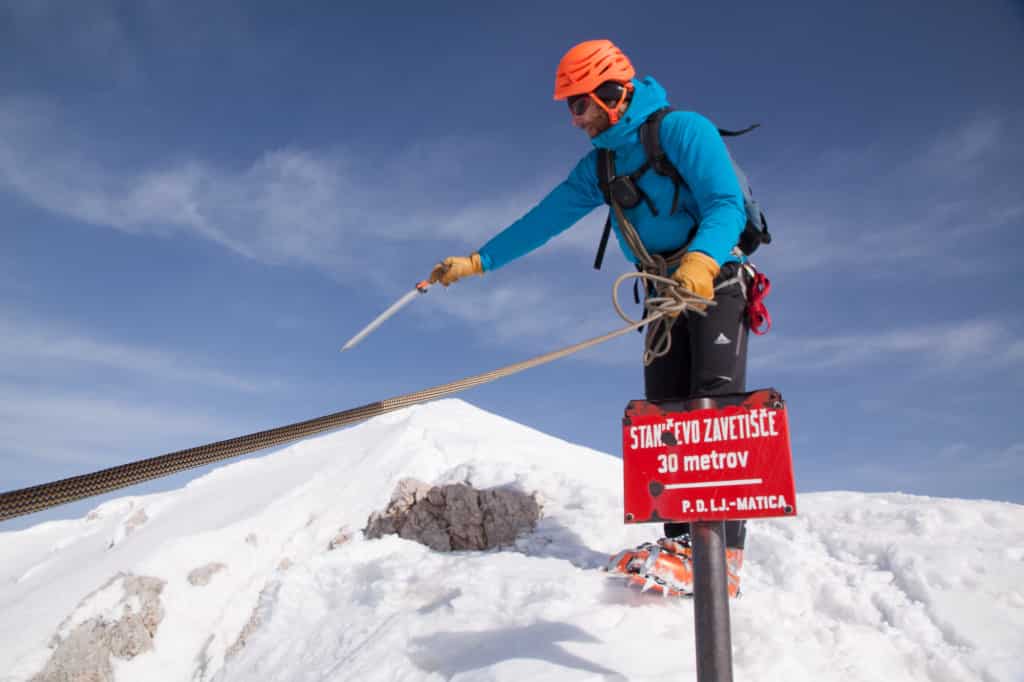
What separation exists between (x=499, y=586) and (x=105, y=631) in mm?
3734

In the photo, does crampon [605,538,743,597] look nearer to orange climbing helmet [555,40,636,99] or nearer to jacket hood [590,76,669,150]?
jacket hood [590,76,669,150]

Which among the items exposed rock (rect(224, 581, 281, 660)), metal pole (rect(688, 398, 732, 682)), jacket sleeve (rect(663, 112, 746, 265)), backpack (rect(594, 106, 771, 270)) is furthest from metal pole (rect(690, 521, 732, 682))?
exposed rock (rect(224, 581, 281, 660))

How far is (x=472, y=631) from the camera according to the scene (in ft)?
12.1

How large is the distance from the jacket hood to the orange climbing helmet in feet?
0.37

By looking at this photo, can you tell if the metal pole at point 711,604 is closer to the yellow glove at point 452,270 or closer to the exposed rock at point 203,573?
the yellow glove at point 452,270

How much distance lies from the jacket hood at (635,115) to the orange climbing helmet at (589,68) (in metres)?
0.11

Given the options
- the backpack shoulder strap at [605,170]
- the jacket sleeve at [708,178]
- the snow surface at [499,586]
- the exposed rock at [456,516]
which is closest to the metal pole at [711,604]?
the snow surface at [499,586]

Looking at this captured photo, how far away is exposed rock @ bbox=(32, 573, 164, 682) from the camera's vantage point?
5.37m

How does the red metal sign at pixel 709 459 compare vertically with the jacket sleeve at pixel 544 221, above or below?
below

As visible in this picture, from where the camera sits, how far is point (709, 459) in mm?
2916

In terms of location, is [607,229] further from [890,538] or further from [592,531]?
[890,538]

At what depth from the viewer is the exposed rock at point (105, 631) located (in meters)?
5.37

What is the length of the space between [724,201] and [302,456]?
6.49m

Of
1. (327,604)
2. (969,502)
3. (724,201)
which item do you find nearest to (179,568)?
(327,604)
